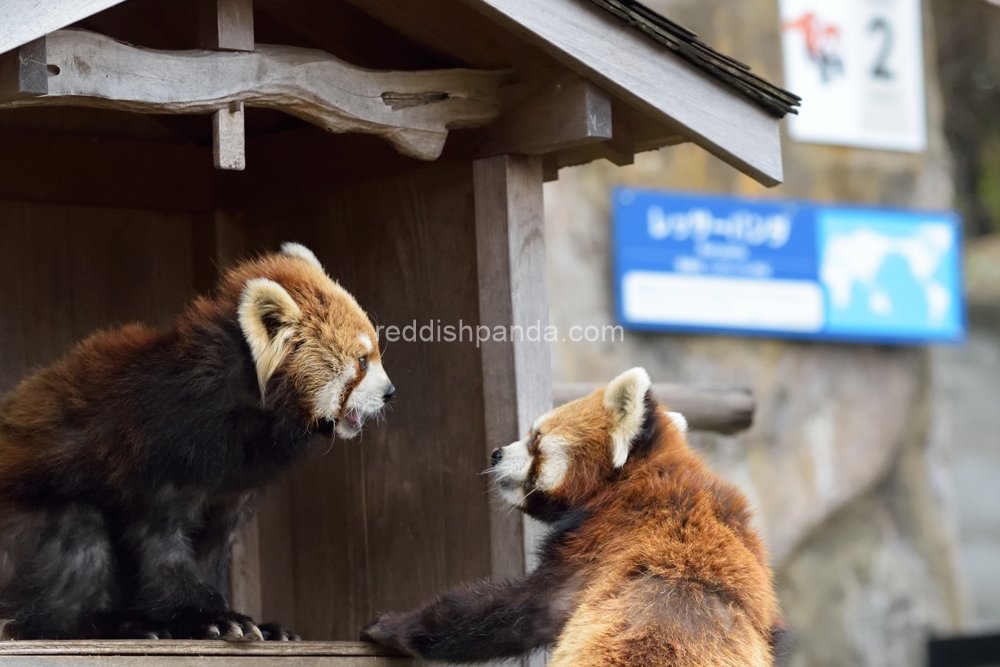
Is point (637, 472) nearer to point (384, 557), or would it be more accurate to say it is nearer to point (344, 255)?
point (384, 557)

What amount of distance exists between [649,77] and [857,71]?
633 centimetres

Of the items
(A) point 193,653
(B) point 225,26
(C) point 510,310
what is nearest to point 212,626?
(A) point 193,653

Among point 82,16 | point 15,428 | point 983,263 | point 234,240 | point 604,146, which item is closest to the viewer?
point 82,16

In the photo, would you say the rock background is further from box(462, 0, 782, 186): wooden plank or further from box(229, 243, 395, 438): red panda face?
box(229, 243, 395, 438): red panda face

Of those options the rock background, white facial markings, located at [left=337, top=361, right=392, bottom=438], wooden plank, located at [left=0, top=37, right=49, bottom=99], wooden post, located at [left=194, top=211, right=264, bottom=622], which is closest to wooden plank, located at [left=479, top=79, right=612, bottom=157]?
white facial markings, located at [left=337, top=361, right=392, bottom=438]

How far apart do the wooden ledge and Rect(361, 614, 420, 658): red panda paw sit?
3cm

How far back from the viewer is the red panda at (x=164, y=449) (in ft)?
11.3

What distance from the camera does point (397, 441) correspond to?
4.21 m

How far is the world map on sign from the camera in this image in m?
9.26

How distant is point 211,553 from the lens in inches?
150

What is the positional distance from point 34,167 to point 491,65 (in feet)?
4.85

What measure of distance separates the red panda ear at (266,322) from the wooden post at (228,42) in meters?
0.33

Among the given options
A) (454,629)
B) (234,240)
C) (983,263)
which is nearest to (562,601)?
(454,629)

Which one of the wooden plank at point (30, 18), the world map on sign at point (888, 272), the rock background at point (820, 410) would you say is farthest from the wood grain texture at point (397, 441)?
the world map on sign at point (888, 272)
